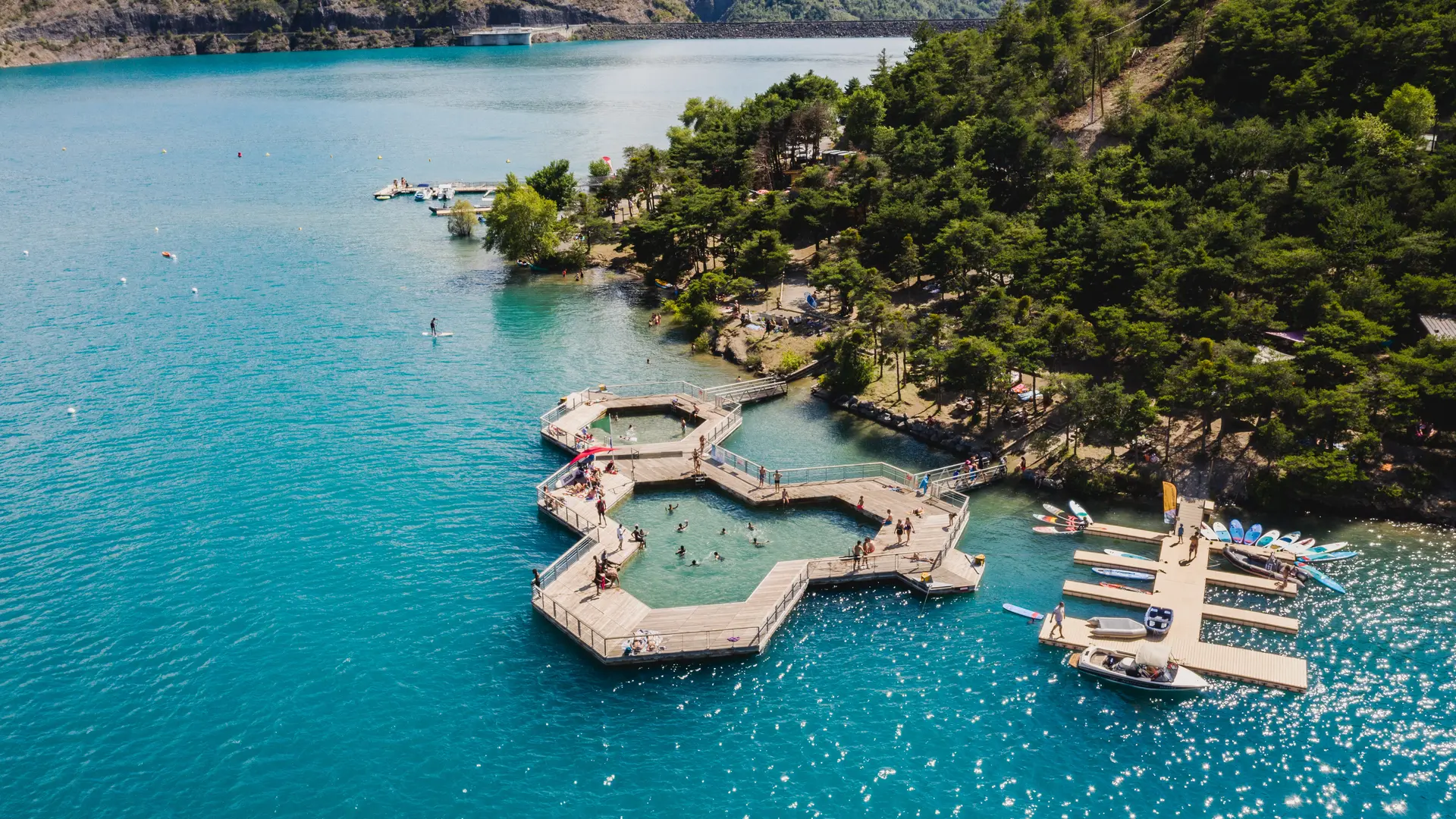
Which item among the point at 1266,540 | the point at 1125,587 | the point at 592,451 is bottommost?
the point at 1125,587

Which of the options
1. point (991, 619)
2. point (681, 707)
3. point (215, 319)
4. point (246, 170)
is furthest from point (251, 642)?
point (246, 170)

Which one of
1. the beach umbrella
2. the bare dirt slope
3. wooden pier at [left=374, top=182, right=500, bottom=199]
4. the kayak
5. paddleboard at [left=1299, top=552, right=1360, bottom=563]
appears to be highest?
the bare dirt slope

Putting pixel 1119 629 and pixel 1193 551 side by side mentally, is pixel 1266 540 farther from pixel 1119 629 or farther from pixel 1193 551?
pixel 1119 629

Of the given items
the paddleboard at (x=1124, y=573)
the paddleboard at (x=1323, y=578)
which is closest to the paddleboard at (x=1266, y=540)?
the paddleboard at (x=1323, y=578)

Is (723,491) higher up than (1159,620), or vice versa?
(723,491)

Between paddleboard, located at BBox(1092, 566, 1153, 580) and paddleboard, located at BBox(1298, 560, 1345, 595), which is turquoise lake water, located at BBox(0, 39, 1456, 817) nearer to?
paddleboard, located at BBox(1298, 560, 1345, 595)

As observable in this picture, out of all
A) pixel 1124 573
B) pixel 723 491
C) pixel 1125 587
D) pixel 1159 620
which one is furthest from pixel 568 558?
pixel 1159 620

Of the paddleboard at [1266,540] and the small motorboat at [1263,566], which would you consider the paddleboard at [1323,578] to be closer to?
the small motorboat at [1263,566]

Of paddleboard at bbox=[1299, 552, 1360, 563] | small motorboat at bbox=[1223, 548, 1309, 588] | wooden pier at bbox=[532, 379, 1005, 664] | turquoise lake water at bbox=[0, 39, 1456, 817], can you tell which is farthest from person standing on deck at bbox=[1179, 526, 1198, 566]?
wooden pier at bbox=[532, 379, 1005, 664]
